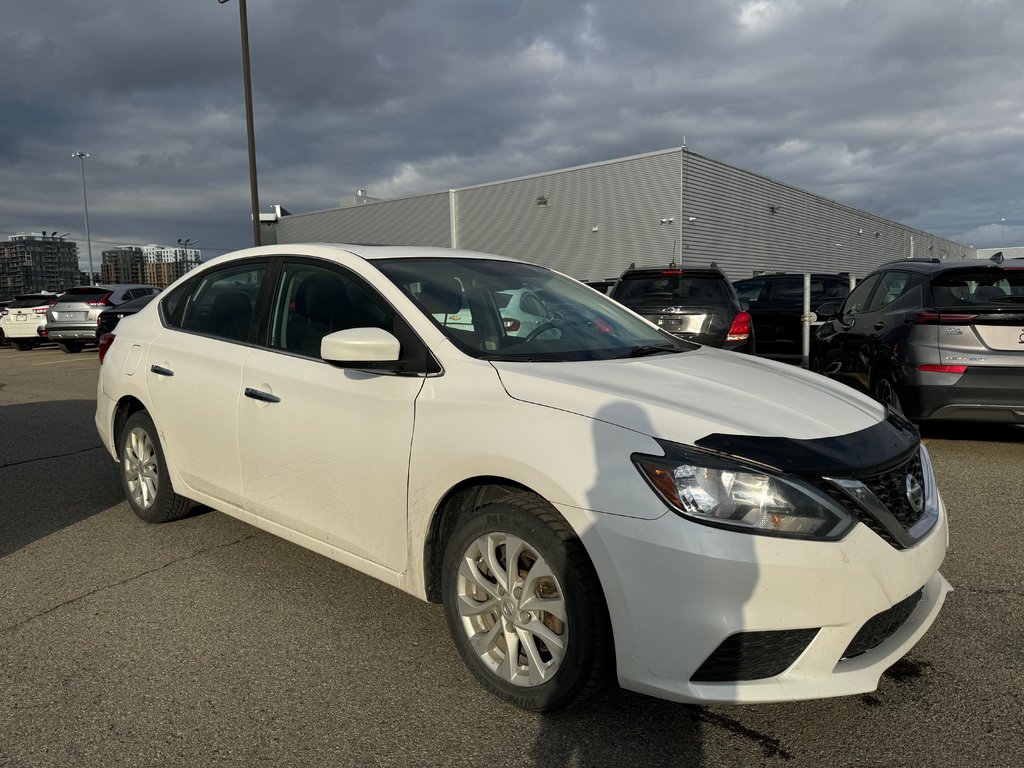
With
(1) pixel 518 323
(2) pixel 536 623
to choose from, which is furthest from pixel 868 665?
(1) pixel 518 323

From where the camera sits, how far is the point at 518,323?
339 cm

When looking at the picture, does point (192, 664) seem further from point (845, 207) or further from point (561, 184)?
point (845, 207)

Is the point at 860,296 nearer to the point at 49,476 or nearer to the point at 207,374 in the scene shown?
the point at 207,374

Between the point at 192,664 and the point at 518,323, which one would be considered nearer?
the point at 192,664

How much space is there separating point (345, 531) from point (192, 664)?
2.39 ft

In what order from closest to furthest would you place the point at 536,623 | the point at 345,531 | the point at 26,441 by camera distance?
the point at 536,623, the point at 345,531, the point at 26,441

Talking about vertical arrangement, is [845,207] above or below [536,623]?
above

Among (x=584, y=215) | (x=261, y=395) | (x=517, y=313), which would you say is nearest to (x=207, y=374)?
(x=261, y=395)

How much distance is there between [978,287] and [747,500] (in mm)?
4869

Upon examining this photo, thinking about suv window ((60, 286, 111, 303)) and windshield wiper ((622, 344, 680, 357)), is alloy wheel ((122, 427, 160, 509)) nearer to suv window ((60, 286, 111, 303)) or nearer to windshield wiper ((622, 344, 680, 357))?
windshield wiper ((622, 344, 680, 357))

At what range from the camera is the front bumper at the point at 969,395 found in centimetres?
562

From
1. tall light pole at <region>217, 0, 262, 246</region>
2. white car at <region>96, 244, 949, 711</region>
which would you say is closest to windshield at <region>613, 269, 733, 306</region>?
white car at <region>96, 244, 949, 711</region>

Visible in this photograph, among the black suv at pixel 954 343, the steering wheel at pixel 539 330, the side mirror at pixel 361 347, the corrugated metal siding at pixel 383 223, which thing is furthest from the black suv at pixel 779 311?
the corrugated metal siding at pixel 383 223

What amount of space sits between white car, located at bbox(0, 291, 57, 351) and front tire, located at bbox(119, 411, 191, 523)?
1704 cm
